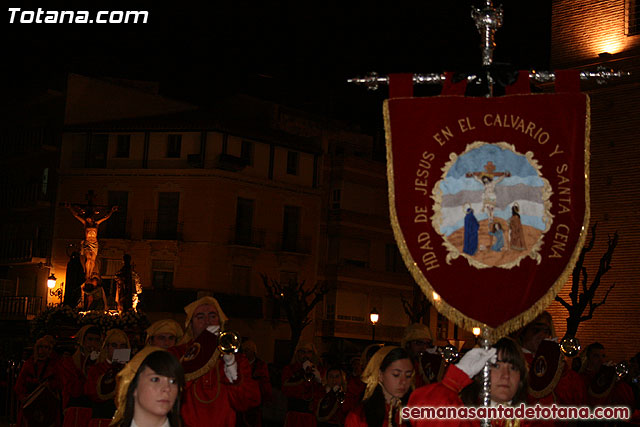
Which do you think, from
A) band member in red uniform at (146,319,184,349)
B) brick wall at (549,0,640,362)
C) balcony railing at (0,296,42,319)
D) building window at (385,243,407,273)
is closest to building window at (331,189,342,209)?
building window at (385,243,407,273)

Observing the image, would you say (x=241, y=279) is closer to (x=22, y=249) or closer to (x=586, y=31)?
(x=22, y=249)

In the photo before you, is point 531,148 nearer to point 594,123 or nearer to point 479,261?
point 479,261

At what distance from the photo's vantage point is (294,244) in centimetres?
4131

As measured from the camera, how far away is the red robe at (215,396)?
820 centimetres

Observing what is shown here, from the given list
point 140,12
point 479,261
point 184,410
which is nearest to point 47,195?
point 140,12

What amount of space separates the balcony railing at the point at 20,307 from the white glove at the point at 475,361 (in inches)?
1438

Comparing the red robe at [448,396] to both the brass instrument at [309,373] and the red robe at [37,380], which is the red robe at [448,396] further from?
the brass instrument at [309,373]

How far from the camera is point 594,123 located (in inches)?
928

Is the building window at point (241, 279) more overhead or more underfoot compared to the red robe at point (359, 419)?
more overhead

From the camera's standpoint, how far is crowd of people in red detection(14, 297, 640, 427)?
18.0 feet

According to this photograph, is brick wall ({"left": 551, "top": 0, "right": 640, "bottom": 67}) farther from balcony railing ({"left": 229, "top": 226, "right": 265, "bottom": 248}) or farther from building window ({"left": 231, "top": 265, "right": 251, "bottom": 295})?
building window ({"left": 231, "top": 265, "right": 251, "bottom": 295})

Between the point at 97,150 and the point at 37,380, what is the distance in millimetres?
28642

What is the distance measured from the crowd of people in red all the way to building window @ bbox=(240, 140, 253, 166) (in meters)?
25.3

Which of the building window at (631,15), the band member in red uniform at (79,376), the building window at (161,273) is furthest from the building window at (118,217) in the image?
the band member in red uniform at (79,376)
